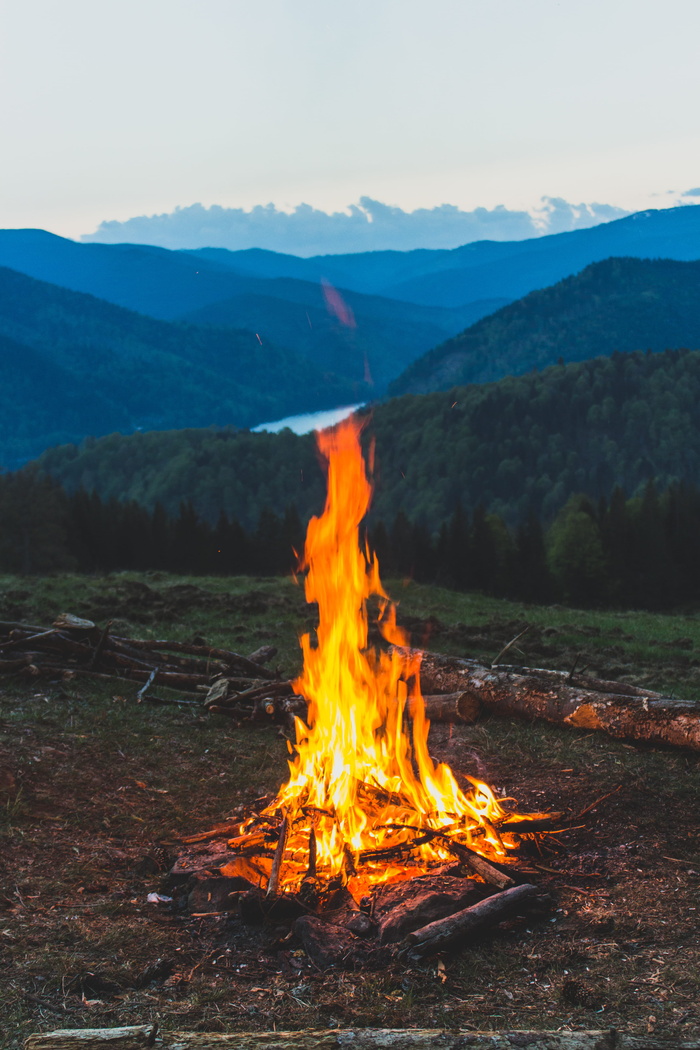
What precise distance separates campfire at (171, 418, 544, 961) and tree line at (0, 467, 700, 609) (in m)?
40.9

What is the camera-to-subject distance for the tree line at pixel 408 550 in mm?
51281

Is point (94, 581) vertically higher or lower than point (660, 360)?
lower

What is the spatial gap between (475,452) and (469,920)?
14328cm

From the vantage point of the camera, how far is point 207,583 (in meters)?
23.4

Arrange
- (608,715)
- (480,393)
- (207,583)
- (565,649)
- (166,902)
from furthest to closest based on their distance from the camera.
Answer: (480,393) → (207,583) → (565,649) → (608,715) → (166,902)

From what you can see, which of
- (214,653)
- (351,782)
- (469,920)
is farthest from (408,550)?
(469,920)

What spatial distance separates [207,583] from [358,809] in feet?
56.8

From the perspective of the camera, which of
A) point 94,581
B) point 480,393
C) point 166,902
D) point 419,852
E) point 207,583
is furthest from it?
point 480,393

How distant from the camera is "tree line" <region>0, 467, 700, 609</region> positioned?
51.3 meters

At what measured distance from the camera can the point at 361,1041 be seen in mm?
3689

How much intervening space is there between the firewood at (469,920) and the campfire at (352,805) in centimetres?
3

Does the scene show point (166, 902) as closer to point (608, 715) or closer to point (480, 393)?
point (608, 715)

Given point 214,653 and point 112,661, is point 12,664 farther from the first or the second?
point 214,653

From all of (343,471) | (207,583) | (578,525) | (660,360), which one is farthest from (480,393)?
(343,471)
